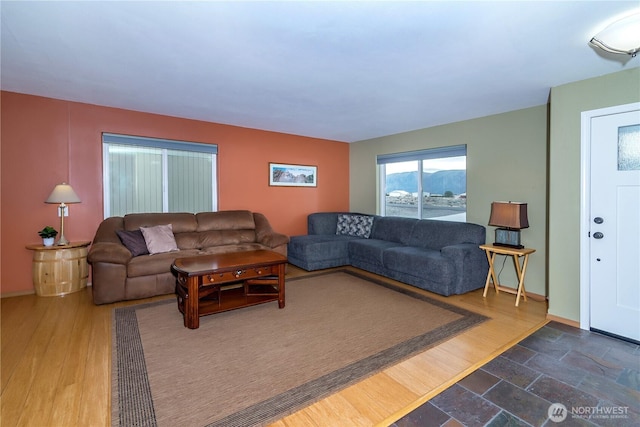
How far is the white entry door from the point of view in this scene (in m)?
2.55

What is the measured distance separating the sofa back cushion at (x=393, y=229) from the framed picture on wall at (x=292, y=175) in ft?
5.06

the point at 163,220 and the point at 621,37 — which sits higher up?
the point at 621,37

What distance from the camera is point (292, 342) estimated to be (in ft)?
8.32

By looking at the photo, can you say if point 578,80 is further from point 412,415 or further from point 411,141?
point 412,415

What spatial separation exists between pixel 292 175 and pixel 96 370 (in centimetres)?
418

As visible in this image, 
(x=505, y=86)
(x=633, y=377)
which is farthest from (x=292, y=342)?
(x=505, y=86)

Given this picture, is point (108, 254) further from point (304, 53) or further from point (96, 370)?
point (304, 53)

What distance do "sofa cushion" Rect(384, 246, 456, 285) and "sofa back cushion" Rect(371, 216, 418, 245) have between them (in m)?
0.41

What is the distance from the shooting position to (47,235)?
3.57 metres

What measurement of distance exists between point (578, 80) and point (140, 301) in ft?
16.9

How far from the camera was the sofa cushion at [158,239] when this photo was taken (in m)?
3.86

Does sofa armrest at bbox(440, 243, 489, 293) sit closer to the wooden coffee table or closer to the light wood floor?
the light wood floor

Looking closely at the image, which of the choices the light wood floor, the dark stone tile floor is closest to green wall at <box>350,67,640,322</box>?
the light wood floor

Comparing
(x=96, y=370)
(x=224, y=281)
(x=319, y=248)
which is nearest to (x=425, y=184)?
(x=319, y=248)
